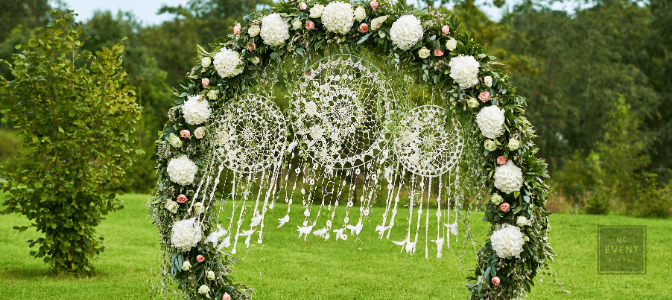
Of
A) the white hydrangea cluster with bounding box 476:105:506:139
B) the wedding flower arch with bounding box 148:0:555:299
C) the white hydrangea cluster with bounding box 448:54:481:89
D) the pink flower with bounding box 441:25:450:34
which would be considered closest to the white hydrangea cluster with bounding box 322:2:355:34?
the wedding flower arch with bounding box 148:0:555:299

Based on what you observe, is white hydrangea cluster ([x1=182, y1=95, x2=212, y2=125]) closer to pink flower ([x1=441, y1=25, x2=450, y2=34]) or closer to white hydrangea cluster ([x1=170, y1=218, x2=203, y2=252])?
white hydrangea cluster ([x1=170, y1=218, x2=203, y2=252])

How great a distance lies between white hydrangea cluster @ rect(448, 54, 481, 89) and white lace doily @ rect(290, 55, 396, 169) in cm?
70

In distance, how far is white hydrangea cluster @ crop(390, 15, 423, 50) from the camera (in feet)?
12.8

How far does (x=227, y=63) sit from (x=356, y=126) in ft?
3.59

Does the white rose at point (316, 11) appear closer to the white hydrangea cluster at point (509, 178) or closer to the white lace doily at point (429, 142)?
the white lace doily at point (429, 142)

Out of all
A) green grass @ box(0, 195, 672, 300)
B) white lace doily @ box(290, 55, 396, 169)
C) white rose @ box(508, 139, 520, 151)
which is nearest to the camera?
white rose @ box(508, 139, 520, 151)

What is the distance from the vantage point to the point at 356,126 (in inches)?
179

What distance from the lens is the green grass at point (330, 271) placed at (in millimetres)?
5723

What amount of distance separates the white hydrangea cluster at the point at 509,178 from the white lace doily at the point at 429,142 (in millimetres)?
444

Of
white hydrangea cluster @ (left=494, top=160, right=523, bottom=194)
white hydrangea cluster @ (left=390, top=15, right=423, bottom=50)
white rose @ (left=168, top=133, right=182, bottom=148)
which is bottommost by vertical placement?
white hydrangea cluster @ (left=494, top=160, right=523, bottom=194)

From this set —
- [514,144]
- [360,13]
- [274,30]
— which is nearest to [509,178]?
[514,144]

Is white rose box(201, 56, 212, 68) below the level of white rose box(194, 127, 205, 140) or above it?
above

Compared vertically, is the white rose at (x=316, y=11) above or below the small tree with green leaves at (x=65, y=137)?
above

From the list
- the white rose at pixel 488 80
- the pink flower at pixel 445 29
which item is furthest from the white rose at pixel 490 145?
the pink flower at pixel 445 29
